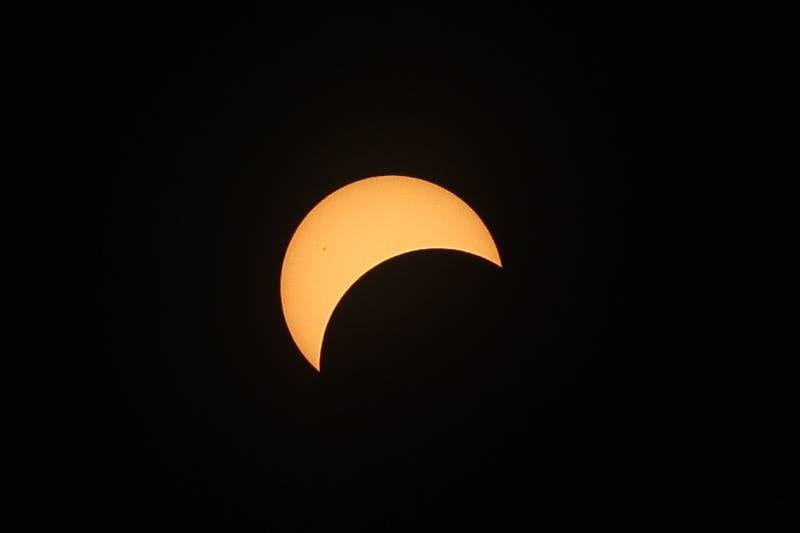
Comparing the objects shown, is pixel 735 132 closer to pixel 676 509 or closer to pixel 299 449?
pixel 676 509

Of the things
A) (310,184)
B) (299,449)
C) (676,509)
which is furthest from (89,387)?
(676,509)

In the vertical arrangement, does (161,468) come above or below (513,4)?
below

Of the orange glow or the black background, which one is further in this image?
the black background

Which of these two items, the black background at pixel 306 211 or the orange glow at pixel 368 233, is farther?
the black background at pixel 306 211

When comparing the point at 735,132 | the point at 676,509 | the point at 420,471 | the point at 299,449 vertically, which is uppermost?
the point at 735,132
